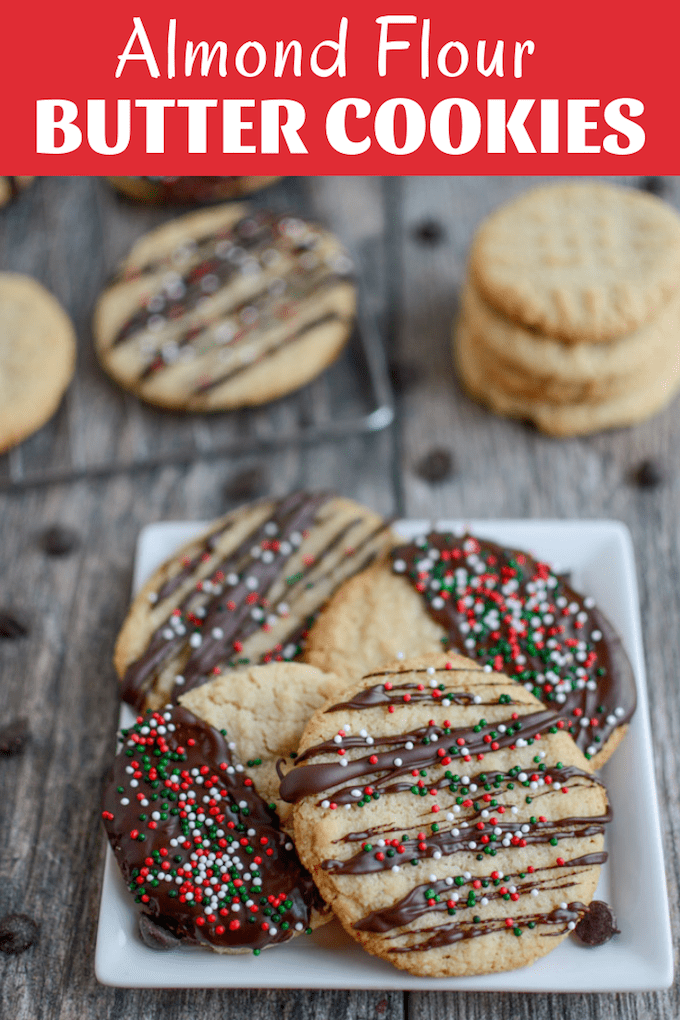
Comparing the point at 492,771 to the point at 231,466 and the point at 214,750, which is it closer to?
the point at 214,750

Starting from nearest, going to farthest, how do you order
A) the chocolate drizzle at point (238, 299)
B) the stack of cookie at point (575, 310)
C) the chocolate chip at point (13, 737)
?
the chocolate chip at point (13, 737)
the stack of cookie at point (575, 310)
the chocolate drizzle at point (238, 299)

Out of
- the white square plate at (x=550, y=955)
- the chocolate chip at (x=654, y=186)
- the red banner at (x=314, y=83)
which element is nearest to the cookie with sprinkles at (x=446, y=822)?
the white square plate at (x=550, y=955)

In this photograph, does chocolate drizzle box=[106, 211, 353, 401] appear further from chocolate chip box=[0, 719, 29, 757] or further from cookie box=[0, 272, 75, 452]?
chocolate chip box=[0, 719, 29, 757]

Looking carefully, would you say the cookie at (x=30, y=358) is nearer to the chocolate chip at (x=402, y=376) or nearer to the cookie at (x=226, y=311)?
the cookie at (x=226, y=311)

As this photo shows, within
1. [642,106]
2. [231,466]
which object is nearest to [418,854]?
[231,466]

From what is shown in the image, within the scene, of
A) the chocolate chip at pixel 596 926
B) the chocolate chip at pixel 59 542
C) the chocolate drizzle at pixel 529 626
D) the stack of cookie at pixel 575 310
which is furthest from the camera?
the chocolate chip at pixel 59 542

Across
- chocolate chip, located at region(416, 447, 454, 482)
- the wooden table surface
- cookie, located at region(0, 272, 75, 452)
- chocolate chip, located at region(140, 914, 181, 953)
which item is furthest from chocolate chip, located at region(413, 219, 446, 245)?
chocolate chip, located at region(140, 914, 181, 953)

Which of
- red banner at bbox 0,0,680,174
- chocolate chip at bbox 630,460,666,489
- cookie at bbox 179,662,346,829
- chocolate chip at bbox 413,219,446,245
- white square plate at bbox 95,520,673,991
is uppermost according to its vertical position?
red banner at bbox 0,0,680,174
